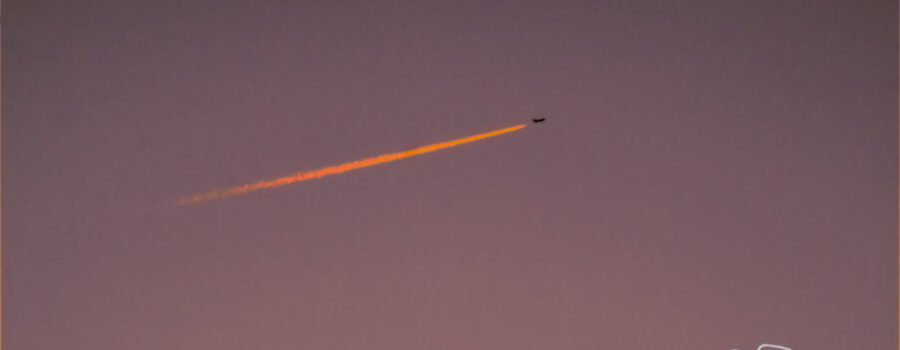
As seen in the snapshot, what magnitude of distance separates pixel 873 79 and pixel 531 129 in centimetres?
97

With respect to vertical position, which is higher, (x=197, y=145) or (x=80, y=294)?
(x=197, y=145)

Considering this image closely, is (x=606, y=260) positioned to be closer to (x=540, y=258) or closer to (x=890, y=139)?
(x=540, y=258)

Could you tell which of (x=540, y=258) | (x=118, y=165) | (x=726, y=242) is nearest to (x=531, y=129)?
(x=540, y=258)

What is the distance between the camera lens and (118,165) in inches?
64.3

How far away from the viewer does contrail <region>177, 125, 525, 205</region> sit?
1646 millimetres

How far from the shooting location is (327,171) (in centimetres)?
167

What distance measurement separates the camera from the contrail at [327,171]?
165 cm

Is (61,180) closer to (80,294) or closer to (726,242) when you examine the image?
(80,294)

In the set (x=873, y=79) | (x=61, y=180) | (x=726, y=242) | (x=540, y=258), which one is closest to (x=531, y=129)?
(x=540, y=258)

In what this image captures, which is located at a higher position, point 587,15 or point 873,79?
point 587,15

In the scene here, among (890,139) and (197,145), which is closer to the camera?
(197,145)

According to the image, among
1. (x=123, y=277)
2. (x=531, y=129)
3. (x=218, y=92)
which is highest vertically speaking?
(x=218, y=92)

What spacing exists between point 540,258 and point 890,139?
1029 millimetres

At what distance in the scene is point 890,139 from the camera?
176cm
